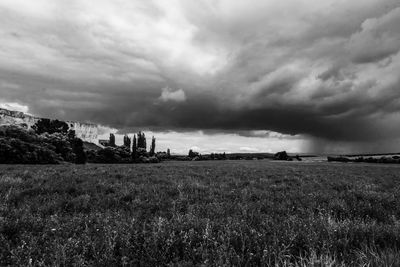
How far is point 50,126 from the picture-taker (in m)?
123

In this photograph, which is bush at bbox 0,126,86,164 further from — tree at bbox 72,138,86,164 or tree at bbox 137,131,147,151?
tree at bbox 137,131,147,151

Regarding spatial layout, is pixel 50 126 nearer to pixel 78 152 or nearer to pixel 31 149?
pixel 78 152

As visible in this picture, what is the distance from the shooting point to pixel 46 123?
122 metres

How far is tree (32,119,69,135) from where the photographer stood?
118 metres

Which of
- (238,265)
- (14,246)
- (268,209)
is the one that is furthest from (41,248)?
(268,209)

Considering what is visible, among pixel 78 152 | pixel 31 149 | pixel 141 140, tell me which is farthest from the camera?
pixel 141 140

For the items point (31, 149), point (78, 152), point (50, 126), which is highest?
point (50, 126)

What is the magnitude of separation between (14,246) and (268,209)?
5.53m

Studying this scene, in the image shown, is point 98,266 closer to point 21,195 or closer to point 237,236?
point 237,236

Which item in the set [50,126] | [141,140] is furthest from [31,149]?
[141,140]

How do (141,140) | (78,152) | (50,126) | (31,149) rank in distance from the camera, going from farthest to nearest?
(141,140)
(50,126)
(78,152)
(31,149)

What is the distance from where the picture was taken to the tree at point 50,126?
388ft

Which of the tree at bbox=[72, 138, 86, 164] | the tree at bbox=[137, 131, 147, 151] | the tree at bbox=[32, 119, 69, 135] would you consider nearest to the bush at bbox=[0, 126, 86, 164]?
the tree at bbox=[72, 138, 86, 164]

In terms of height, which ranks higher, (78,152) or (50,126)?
(50,126)
